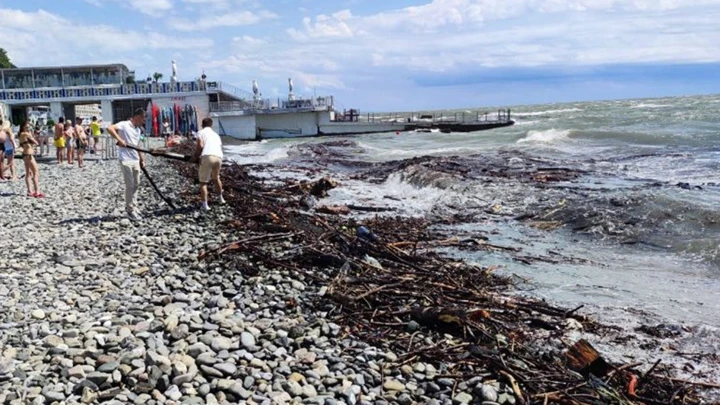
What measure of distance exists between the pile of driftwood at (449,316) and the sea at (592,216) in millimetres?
710

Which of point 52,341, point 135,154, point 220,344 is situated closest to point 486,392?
point 220,344

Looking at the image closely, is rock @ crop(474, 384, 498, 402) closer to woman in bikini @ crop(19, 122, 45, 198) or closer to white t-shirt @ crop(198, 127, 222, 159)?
white t-shirt @ crop(198, 127, 222, 159)

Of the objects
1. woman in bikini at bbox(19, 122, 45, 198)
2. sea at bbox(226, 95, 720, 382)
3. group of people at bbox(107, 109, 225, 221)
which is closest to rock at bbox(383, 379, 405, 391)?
sea at bbox(226, 95, 720, 382)

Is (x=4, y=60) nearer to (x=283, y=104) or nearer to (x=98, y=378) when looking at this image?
(x=283, y=104)

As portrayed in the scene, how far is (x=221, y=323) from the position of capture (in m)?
5.64

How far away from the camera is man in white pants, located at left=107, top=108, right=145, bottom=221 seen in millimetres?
10414

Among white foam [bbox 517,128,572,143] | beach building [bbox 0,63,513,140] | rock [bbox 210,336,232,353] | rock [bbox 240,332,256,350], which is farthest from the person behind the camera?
beach building [bbox 0,63,513,140]

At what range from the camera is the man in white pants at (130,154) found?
1041 centimetres

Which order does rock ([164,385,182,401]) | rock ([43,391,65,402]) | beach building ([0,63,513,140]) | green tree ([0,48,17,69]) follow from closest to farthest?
rock ([43,391,65,402]) < rock ([164,385,182,401]) < beach building ([0,63,513,140]) < green tree ([0,48,17,69])

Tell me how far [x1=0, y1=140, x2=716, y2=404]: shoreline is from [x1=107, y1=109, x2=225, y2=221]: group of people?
91 cm

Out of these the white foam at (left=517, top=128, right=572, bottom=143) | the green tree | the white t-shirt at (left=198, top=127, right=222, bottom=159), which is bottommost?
the white foam at (left=517, top=128, right=572, bottom=143)

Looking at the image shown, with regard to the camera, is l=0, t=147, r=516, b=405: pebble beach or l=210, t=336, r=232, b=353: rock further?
l=210, t=336, r=232, b=353: rock

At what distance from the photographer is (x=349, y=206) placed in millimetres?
15266

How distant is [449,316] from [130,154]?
7.00 meters
